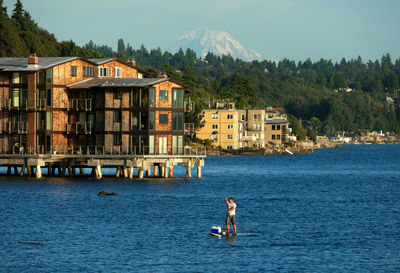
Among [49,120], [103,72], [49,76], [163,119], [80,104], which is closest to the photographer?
[163,119]

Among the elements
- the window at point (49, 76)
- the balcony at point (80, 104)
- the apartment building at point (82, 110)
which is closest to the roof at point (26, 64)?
the apartment building at point (82, 110)

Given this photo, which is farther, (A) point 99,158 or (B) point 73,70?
(B) point 73,70

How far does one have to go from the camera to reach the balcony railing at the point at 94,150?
9881cm

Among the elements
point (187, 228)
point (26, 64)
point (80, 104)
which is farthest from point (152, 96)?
point (187, 228)

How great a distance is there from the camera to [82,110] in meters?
104

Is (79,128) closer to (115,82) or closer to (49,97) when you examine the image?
(49,97)

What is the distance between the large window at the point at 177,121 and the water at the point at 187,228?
6.73 metres

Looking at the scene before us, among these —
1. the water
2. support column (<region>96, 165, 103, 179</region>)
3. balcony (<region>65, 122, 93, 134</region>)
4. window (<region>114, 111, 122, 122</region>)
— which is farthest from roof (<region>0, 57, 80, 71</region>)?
the water

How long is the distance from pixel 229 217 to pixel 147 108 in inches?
1633

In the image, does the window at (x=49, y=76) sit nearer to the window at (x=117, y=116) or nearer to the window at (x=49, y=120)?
the window at (x=49, y=120)

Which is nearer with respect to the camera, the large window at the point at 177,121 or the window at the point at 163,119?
the window at the point at 163,119

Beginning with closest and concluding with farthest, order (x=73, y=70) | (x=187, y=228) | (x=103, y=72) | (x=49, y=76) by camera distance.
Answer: (x=187, y=228) → (x=49, y=76) → (x=73, y=70) → (x=103, y=72)

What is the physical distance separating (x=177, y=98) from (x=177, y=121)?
113 inches

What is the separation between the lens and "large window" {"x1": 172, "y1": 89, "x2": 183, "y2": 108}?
330 ft
